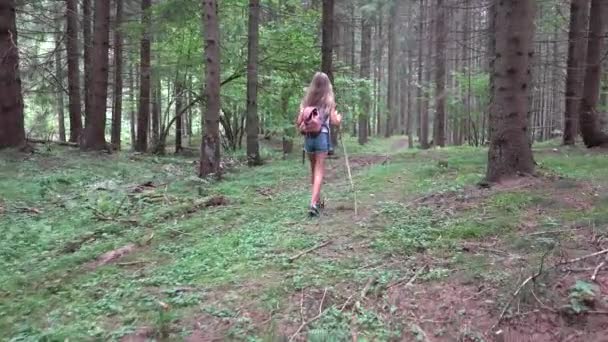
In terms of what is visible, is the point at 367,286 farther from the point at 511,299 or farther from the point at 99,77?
the point at 99,77

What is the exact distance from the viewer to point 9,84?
39.0 feet

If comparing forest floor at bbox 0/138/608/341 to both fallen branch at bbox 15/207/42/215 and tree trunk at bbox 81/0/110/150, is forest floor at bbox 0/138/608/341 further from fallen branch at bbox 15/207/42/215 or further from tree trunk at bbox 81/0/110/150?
tree trunk at bbox 81/0/110/150

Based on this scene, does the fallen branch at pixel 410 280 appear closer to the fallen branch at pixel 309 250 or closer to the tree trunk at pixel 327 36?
the fallen branch at pixel 309 250

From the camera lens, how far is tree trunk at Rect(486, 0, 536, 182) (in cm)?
723

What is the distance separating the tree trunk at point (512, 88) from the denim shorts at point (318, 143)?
2313mm

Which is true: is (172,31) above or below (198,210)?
above

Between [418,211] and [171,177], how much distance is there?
6388mm

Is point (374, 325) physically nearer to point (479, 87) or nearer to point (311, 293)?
point (311, 293)

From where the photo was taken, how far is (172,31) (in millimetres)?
16984

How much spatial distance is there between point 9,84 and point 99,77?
2.31m

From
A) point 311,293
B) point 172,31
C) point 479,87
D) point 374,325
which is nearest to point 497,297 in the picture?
point 374,325

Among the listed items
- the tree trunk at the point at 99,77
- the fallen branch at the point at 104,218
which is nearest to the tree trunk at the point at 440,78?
the tree trunk at the point at 99,77

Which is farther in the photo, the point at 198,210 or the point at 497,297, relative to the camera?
the point at 198,210

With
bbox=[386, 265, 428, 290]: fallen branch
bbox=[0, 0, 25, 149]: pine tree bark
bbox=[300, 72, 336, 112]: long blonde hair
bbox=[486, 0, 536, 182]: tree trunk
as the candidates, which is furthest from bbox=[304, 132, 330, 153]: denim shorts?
bbox=[0, 0, 25, 149]: pine tree bark
